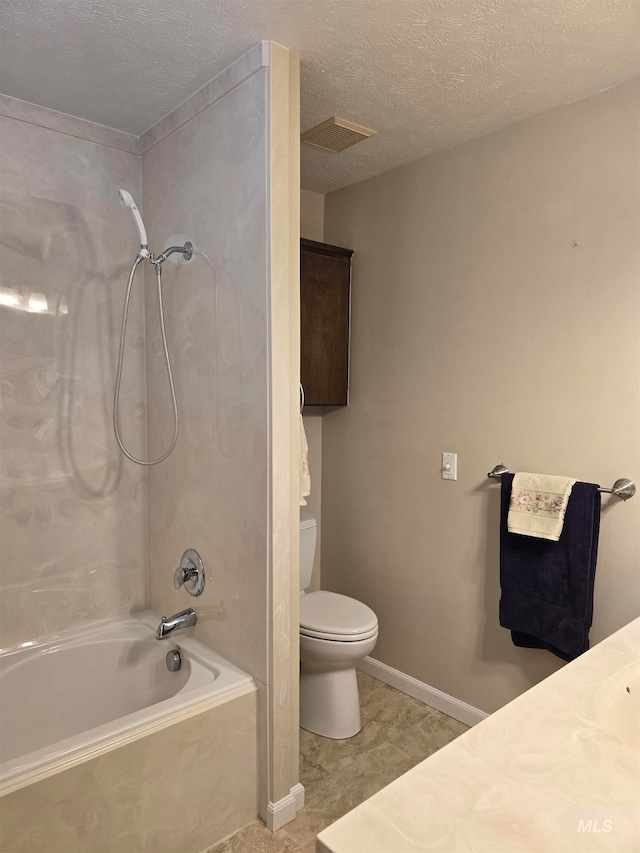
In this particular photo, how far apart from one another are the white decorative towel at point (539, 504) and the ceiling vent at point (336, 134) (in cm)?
146

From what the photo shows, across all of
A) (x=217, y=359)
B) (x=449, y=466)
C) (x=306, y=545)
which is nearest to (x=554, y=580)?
(x=449, y=466)

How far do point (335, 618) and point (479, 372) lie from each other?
118 centimetres

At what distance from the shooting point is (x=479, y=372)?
2.48m

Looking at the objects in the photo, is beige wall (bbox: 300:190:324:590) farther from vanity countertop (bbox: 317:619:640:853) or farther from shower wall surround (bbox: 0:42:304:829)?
vanity countertop (bbox: 317:619:640:853)

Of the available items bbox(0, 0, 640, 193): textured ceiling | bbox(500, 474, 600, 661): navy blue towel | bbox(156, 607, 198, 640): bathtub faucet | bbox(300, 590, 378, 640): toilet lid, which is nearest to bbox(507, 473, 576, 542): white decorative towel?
bbox(500, 474, 600, 661): navy blue towel

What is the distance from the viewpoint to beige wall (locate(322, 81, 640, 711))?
207 centimetres

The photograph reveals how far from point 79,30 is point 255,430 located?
127 cm

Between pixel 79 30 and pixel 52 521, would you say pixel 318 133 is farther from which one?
pixel 52 521

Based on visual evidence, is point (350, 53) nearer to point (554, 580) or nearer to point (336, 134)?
point (336, 134)

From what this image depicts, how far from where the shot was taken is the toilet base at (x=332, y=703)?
252 centimetres

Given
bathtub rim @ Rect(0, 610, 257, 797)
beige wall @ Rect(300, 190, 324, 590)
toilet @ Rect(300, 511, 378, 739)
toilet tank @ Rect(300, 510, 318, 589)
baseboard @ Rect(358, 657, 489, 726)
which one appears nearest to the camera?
bathtub rim @ Rect(0, 610, 257, 797)

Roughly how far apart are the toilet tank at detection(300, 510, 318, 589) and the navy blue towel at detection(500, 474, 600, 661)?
0.91m

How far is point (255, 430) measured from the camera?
1981 mm

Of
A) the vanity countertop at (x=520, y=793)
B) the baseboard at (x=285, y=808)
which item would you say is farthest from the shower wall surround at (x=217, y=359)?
the vanity countertop at (x=520, y=793)
